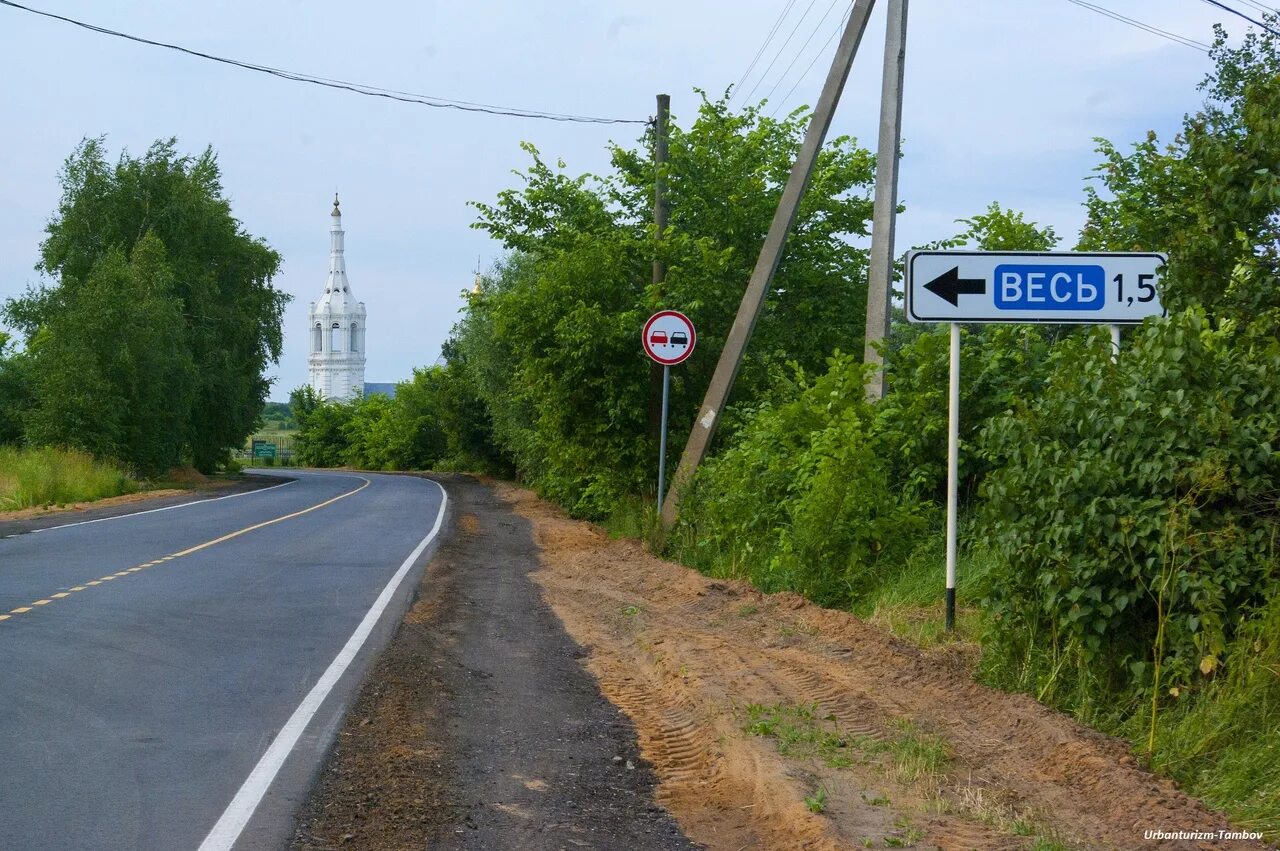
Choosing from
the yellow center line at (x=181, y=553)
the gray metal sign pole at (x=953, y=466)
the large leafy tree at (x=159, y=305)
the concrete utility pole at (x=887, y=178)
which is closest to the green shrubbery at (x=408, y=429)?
the large leafy tree at (x=159, y=305)

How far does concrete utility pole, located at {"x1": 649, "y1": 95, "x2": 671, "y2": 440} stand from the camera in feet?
68.0

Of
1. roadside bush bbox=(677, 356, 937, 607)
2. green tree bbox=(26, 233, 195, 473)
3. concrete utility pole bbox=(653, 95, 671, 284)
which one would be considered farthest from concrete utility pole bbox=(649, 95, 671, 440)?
green tree bbox=(26, 233, 195, 473)

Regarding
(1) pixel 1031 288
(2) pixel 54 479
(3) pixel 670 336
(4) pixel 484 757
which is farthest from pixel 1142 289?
(2) pixel 54 479

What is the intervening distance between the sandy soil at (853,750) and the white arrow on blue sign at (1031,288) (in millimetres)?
2418

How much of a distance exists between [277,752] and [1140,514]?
4.64 m

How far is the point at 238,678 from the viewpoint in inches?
335

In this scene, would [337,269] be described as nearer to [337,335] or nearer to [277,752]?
[337,335]

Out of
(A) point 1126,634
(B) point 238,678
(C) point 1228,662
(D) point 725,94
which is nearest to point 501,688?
(B) point 238,678

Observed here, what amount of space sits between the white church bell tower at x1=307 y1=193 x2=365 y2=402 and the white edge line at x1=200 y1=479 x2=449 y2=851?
590 feet

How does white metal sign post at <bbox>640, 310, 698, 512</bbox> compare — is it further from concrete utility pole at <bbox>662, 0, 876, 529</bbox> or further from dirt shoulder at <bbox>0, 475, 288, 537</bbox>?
dirt shoulder at <bbox>0, 475, 288, 537</bbox>

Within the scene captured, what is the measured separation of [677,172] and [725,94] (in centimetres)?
273

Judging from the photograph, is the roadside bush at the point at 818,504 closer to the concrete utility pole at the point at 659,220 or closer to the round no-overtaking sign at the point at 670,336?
the round no-overtaking sign at the point at 670,336

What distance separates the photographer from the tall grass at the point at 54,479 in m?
29.7

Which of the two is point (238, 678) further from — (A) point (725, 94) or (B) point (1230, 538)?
(A) point (725, 94)
